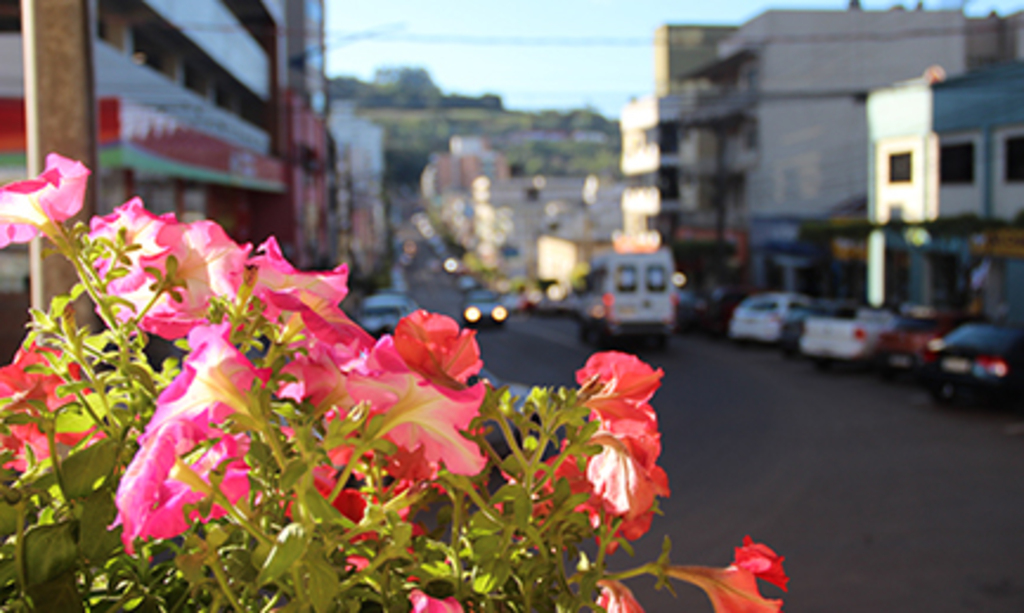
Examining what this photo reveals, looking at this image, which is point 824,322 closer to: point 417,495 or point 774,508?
point 774,508

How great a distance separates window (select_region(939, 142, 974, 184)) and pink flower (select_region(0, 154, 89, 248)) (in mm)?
29230

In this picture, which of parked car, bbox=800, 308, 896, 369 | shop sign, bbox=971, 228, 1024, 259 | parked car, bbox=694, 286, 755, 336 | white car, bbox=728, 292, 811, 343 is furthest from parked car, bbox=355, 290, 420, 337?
shop sign, bbox=971, 228, 1024, 259

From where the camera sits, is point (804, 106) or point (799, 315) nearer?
point (799, 315)

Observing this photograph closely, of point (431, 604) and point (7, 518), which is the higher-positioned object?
point (7, 518)

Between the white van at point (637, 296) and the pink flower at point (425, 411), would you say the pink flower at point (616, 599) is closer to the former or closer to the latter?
the pink flower at point (425, 411)

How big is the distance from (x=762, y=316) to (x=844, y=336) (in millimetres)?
7165

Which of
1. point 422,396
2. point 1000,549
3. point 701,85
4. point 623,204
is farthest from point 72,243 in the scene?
point 623,204

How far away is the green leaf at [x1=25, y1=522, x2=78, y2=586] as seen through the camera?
1.30 m

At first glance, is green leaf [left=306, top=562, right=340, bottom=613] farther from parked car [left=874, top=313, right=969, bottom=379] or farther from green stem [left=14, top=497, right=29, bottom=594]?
parked car [left=874, top=313, right=969, bottom=379]

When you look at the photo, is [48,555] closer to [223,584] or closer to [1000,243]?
[223,584]

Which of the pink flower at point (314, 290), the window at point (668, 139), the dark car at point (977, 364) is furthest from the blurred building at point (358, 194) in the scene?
the pink flower at point (314, 290)

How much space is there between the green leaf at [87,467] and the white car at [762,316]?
1057 inches

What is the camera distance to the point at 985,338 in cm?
1568

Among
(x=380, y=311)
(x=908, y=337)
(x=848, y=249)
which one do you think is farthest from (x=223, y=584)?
(x=848, y=249)
